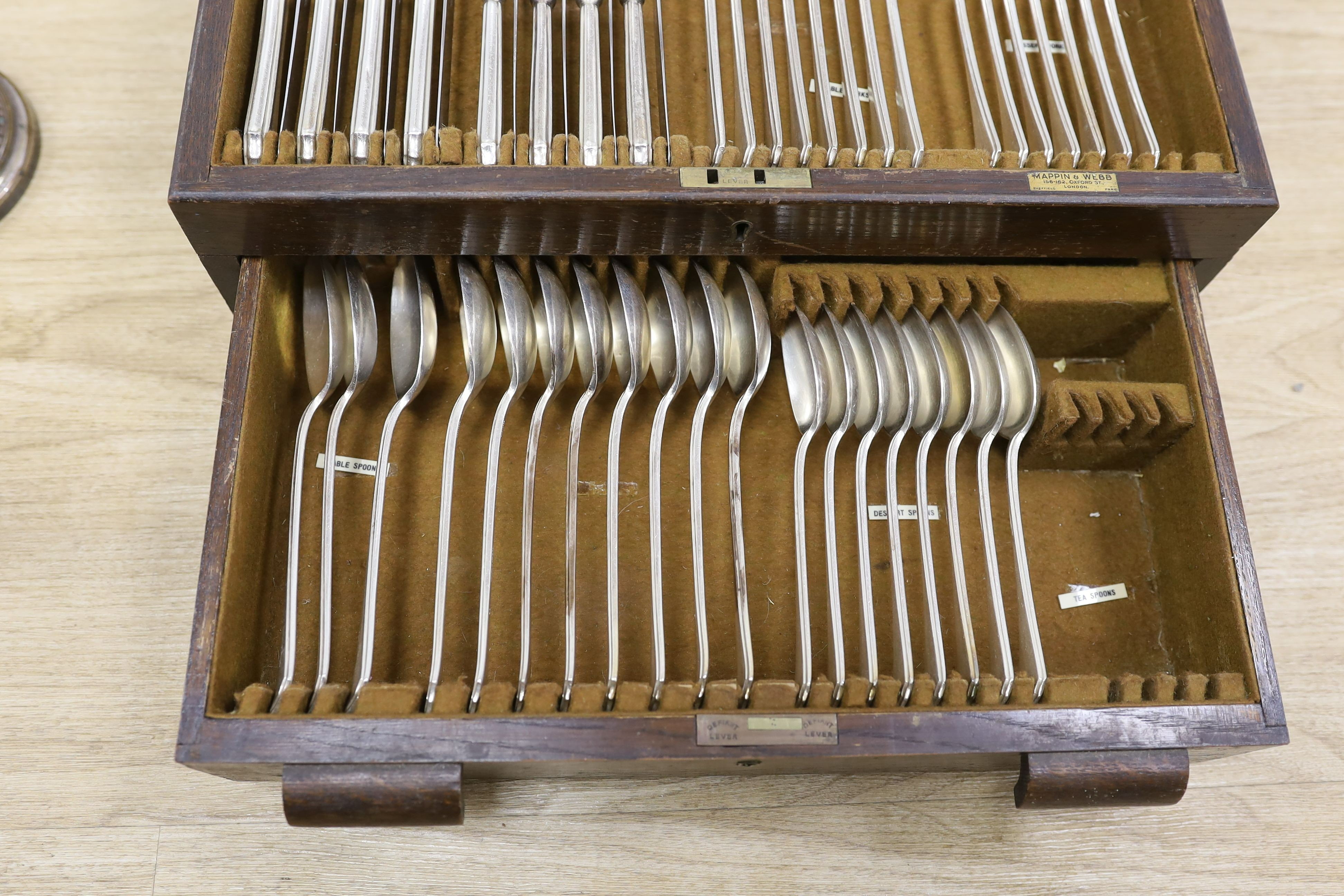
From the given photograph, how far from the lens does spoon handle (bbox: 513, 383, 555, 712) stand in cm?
73

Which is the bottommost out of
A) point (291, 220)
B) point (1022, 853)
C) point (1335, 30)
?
point (1022, 853)

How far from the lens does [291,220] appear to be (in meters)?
0.78

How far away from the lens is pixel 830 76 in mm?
985

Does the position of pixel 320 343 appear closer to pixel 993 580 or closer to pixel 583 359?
pixel 583 359

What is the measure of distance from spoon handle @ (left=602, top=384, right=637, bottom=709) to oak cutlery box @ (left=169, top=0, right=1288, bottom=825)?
0.05 ft

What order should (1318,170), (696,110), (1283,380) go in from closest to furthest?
(696,110) → (1283,380) → (1318,170)

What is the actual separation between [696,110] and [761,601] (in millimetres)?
479

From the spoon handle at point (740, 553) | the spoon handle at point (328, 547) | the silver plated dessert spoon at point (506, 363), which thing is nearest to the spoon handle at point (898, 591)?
the spoon handle at point (740, 553)

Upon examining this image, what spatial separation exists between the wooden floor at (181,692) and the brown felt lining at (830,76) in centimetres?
29

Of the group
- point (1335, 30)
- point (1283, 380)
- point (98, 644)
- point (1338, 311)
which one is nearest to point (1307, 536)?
point (1283, 380)

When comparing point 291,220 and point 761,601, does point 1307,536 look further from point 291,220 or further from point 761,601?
point 291,220

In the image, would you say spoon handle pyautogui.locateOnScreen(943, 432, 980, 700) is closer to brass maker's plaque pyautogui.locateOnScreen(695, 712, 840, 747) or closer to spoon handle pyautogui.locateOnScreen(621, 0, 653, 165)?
brass maker's plaque pyautogui.locateOnScreen(695, 712, 840, 747)

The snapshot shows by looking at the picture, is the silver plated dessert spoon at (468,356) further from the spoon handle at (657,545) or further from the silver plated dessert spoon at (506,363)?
the spoon handle at (657,545)

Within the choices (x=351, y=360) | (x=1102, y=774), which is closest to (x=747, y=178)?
(x=351, y=360)
